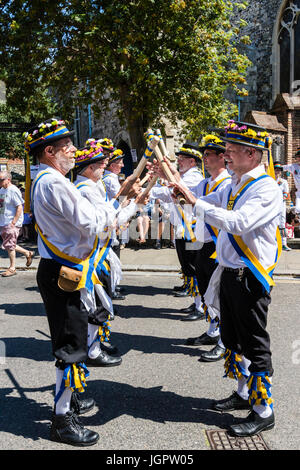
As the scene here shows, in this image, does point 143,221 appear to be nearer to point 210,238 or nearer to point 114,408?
point 210,238

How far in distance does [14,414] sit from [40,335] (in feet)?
6.28

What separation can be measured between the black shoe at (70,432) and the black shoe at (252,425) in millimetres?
984

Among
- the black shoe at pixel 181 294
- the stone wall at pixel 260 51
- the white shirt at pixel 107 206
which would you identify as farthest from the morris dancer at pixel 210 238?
the stone wall at pixel 260 51

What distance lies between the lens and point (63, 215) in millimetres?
2855

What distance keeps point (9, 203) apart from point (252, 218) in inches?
276

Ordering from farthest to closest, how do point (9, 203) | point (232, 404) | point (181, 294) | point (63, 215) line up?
1. point (9, 203)
2. point (181, 294)
3. point (232, 404)
4. point (63, 215)

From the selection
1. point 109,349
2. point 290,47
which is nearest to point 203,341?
point 109,349

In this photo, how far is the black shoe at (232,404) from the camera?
11.3 ft

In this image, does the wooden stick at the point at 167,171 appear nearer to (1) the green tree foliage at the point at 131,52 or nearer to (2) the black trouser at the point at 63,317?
(2) the black trouser at the point at 63,317

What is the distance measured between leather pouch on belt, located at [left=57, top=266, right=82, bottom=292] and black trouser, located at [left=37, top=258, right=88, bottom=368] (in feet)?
0.25

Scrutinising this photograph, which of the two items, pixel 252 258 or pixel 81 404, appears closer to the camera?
pixel 252 258

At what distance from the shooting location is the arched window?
16.2m

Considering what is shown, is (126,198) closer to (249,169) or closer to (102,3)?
(249,169)

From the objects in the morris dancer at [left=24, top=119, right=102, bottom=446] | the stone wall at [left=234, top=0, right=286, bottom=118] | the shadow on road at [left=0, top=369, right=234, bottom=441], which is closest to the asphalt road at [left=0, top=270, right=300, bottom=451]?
the shadow on road at [left=0, top=369, right=234, bottom=441]
